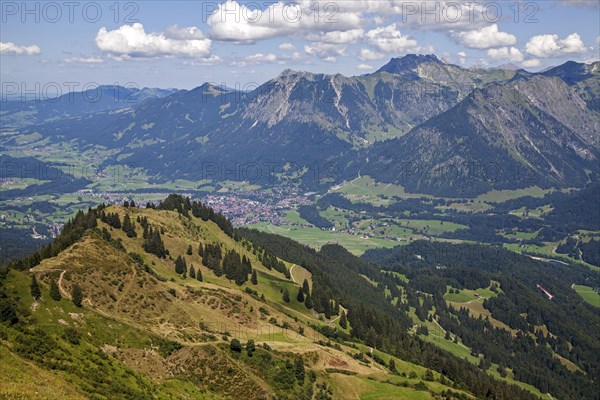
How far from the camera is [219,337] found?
12269cm

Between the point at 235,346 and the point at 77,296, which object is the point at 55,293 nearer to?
the point at 77,296

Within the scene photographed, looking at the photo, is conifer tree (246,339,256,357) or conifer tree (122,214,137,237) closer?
conifer tree (246,339,256,357)

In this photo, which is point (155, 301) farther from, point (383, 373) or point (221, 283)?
point (383, 373)

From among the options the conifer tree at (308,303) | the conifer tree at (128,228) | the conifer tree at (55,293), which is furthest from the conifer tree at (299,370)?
the conifer tree at (128,228)

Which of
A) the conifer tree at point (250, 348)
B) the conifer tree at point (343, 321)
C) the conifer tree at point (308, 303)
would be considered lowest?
the conifer tree at point (343, 321)

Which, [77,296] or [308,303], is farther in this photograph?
[308,303]

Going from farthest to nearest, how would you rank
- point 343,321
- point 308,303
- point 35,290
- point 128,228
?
point 308,303 < point 343,321 < point 128,228 < point 35,290

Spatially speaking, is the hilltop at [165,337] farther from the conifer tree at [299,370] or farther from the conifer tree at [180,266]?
the conifer tree at [180,266]

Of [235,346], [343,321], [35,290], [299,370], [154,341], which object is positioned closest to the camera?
[35,290]

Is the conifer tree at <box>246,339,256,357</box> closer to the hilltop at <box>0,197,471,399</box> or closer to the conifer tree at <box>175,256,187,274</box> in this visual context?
the hilltop at <box>0,197,471,399</box>

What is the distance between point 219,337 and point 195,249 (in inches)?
2949

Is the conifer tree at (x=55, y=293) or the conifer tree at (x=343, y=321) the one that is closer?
the conifer tree at (x=55, y=293)

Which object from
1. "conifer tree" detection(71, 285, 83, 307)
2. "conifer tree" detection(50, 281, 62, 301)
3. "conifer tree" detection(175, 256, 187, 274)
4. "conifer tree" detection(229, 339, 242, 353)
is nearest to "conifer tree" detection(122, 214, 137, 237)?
"conifer tree" detection(175, 256, 187, 274)

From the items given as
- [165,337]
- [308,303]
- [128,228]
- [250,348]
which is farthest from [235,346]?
[128,228]
